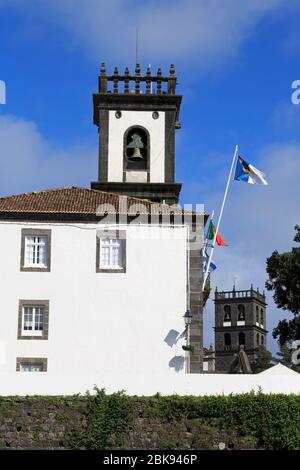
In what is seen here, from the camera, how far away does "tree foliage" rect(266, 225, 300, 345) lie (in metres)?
41.5

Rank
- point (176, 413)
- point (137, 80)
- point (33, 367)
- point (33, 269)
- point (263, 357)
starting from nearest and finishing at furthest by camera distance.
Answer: point (176, 413)
point (33, 367)
point (33, 269)
point (137, 80)
point (263, 357)

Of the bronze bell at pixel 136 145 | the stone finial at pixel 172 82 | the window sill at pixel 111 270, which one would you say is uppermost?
the stone finial at pixel 172 82

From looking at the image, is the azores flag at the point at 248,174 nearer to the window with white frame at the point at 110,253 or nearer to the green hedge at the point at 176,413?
the window with white frame at the point at 110,253

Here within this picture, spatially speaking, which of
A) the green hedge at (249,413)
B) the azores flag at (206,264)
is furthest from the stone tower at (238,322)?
the green hedge at (249,413)

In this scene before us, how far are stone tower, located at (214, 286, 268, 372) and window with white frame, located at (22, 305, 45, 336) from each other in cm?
7301

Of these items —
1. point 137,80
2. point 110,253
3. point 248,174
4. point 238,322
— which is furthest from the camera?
point 238,322

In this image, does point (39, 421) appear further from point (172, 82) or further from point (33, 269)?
point (172, 82)

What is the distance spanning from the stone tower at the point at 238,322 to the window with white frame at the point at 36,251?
72545 millimetres

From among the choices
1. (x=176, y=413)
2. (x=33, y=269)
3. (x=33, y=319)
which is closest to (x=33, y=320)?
(x=33, y=319)

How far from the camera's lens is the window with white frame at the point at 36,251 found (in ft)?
104

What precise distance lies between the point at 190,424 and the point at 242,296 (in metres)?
81.3

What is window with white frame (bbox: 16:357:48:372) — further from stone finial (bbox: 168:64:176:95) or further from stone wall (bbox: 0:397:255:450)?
stone finial (bbox: 168:64:176:95)

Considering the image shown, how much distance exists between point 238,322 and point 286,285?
6525 centimetres

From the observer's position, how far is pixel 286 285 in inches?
1666
